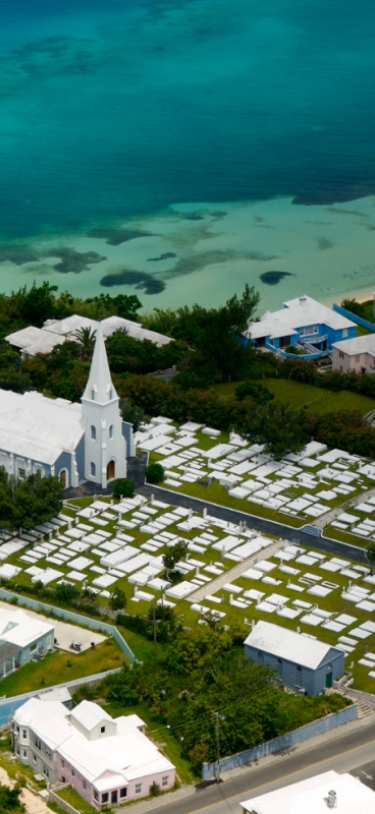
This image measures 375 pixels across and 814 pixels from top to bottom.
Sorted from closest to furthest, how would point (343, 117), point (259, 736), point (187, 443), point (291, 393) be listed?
1. point (259, 736)
2. point (187, 443)
3. point (291, 393)
4. point (343, 117)

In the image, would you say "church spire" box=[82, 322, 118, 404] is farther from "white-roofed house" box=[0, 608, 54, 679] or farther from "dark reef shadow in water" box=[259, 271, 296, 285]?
"dark reef shadow in water" box=[259, 271, 296, 285]

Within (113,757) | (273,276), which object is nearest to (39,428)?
(113,757)

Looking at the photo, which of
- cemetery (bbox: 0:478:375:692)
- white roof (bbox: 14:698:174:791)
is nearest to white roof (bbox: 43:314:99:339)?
cemetery (bbox: 0:478:375:692)

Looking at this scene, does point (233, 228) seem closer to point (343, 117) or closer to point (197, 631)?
point (343, 117)

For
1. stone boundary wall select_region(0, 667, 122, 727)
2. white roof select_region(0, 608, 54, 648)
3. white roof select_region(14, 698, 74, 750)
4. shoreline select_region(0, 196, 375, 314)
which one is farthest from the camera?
shoreline select_region(0, 196, 375, 314)

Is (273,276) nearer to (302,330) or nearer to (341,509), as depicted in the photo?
Result: (302,330)

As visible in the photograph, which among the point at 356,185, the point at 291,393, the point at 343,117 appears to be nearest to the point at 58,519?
the point at 291,393

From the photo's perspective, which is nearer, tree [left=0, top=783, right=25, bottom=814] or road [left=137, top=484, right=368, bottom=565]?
tree [left=0, top=783, right=25, bottom=814]
